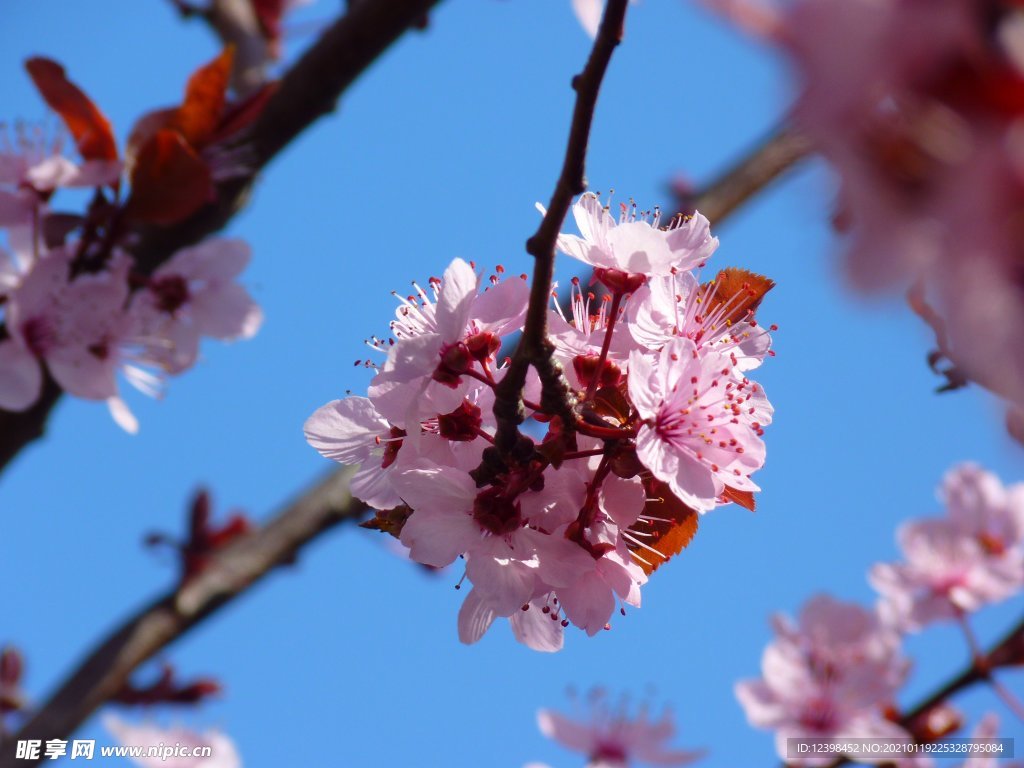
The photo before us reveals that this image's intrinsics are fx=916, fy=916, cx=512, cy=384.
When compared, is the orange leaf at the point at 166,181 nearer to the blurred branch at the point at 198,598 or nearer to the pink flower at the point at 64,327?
the pink flower at the point at 64,327

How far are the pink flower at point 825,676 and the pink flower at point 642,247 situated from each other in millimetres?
1616

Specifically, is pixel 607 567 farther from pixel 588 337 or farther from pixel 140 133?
pixel 140 133

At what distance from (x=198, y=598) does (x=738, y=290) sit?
2.04 metres

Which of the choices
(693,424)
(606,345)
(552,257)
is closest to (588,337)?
(606,345)

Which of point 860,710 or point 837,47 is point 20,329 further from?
point 860,710

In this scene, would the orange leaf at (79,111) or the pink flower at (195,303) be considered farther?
the pink flower at (195,303)

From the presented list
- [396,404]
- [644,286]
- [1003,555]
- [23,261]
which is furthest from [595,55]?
[1003,555]

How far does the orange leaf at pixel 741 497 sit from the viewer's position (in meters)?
1.23

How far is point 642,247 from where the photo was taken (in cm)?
121

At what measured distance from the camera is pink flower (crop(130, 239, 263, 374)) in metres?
1.91

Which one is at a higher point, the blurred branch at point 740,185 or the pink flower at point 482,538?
the pink flower at point 482,538

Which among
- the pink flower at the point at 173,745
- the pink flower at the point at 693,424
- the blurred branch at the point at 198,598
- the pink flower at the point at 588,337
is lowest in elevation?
the pink flower at the point at 173,745

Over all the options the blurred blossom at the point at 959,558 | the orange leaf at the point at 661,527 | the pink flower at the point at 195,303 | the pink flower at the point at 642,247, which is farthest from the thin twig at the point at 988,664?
the pink flower at the point at 195,303

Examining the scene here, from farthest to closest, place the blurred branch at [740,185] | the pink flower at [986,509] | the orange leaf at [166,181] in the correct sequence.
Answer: the blurred branch at [740,185] → the pink flower at [986,509] → the orange leaf at [166,181]
